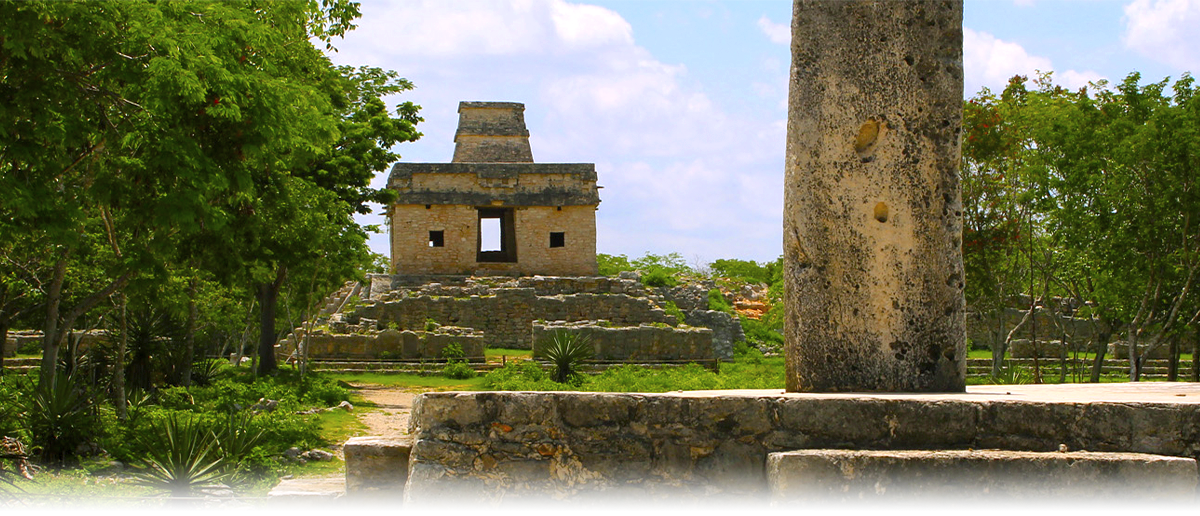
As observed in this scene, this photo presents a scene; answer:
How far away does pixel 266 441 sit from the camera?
10109 millimetres

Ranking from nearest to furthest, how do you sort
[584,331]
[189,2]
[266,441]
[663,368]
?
1. [189,2]
2. [266,441]
3. [663,368]
4. [584,331]

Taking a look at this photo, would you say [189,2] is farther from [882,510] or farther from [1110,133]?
[1110,133]

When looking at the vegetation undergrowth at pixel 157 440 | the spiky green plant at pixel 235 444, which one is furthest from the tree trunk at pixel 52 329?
the spiky green plant at pixel 235 444

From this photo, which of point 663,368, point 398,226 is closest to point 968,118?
point 663,368

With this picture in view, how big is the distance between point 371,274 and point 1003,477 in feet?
85.9

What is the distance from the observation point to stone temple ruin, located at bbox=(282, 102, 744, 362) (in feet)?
72.0

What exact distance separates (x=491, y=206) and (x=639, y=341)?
8182 millimetres

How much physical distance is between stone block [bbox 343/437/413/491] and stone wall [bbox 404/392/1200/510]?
0.17 meters

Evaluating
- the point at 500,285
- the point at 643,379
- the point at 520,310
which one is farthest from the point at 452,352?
the point at 643,379

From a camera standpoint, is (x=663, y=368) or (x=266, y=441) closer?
(x=266, y=441)

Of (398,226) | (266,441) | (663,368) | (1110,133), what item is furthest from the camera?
(398,226)

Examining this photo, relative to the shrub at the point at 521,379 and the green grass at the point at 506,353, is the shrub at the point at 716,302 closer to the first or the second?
the green grass at the point at 506,353

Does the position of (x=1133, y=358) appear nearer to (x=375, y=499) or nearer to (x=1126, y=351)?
(x=1126, y=351)

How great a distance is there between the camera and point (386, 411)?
14234 millimetres
